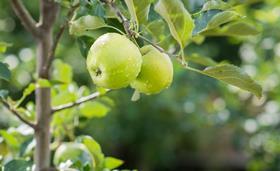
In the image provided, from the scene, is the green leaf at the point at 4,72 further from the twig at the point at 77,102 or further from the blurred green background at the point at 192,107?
the blurred green background at the point at 192,107

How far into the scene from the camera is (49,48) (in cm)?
99

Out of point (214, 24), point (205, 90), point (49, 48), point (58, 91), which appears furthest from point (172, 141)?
point (214, 24)

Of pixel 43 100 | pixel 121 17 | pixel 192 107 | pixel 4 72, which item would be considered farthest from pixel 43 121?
pixel 192 107

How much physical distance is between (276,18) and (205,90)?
46 centimetres

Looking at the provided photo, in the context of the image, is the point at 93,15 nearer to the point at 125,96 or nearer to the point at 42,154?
the point at 42,154

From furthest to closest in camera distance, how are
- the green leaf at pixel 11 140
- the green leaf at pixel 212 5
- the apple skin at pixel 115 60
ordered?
the green leaf at pixel 11 140 < the green leaf at pixel 212 5 < the apple skin at pixel 115 60

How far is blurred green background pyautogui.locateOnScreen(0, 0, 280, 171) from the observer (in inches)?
106

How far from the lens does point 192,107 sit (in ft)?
8.85

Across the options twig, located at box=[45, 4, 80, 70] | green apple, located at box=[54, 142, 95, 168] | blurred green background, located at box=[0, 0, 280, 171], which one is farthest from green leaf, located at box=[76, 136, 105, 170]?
blurred green background, located at box=[0, 0, 280, 171]

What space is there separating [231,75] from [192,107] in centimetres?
201

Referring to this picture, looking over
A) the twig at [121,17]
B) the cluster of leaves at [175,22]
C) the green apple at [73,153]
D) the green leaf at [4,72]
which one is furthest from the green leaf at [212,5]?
the green apple at [73,153]

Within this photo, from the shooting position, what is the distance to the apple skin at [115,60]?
0.60 meters

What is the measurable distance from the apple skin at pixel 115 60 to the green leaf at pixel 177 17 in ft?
0.21

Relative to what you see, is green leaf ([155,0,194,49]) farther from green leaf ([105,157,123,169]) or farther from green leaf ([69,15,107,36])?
green leaf ([105,157,123,169])
